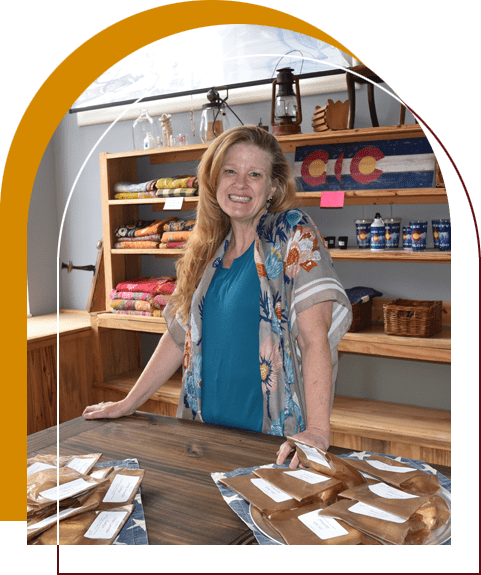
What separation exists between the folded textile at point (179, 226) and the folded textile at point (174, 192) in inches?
7.5

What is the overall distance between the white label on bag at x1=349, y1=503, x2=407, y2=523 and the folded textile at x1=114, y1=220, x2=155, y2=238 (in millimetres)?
2930

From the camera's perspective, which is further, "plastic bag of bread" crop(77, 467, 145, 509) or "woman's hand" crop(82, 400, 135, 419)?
"woman's hand" crop(82, 400, 135, 419)

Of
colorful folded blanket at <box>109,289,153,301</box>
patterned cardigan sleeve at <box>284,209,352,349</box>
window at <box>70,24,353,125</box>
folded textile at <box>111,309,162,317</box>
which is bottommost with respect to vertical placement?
folded textile at <box>111,309,162,317</box>

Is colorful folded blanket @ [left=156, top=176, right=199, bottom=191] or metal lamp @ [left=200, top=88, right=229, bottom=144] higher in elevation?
metal lamp @ [left=200, top=88, right=229, bottom=144]

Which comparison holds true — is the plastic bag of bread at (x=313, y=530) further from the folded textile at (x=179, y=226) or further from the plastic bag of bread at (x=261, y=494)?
the folded textile at (x=179, y=226)

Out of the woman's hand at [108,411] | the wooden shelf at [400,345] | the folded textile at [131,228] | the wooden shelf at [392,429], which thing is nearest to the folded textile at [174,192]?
the folded textile at [131,228]

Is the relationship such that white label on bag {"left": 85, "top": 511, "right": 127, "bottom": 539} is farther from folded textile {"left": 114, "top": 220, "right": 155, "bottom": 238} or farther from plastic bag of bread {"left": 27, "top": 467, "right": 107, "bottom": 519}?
folded textile {"left": 114, "top": 220, "right": 155, "bottom": 238}

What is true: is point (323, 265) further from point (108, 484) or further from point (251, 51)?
point (251, 51)

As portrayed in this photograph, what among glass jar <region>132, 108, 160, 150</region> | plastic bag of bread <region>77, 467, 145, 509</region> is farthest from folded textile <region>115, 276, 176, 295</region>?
plastic bag of bread <region>77, 467, 145, 509</region>

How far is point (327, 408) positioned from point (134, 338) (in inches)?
109

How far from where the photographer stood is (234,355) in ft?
5.34

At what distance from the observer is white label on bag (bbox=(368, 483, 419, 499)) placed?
1.00 m

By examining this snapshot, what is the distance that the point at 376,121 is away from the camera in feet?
9.37
